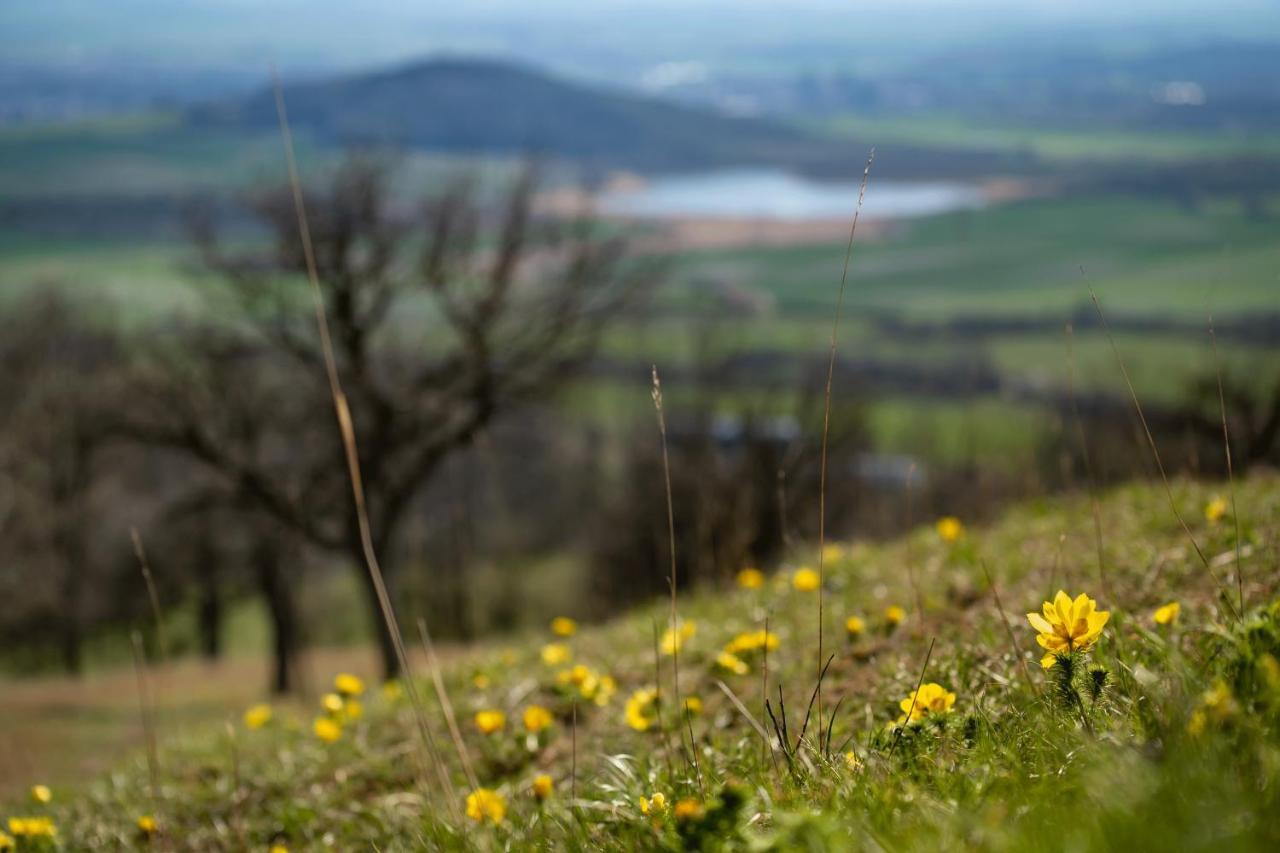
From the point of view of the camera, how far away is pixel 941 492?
119 feet

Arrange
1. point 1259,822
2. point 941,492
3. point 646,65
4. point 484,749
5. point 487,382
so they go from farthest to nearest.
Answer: point 646,65 < point 941,492 < point 487,382 < point 484,749 < point 1259,822

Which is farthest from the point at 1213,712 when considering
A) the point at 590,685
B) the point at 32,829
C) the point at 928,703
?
the point at 32,829

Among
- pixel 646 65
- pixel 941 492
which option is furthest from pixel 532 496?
pixel 646 65

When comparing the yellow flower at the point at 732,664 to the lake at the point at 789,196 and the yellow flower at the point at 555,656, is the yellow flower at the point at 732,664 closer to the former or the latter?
the yellow flower at the point at 555,656

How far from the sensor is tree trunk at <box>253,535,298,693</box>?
99.5ft

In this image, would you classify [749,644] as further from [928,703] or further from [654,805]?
[654,805]

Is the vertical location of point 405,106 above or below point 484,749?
above

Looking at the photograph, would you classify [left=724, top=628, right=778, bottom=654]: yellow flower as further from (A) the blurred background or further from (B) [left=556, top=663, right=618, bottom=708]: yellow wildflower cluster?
(B) [left=556, top=663, right=618, bottom=708]: yellow wildflower cluster

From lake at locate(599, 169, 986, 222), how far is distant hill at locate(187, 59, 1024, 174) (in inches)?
208

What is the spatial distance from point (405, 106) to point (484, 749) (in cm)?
11227

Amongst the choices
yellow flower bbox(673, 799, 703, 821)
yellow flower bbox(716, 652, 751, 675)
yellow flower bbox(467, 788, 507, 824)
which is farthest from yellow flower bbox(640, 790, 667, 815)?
yellow flower bbox(716, 652, 751, 675)

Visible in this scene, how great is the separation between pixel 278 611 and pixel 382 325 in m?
17.5

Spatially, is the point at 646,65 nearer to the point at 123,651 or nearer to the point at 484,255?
the point at 123,651

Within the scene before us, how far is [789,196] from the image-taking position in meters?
145
